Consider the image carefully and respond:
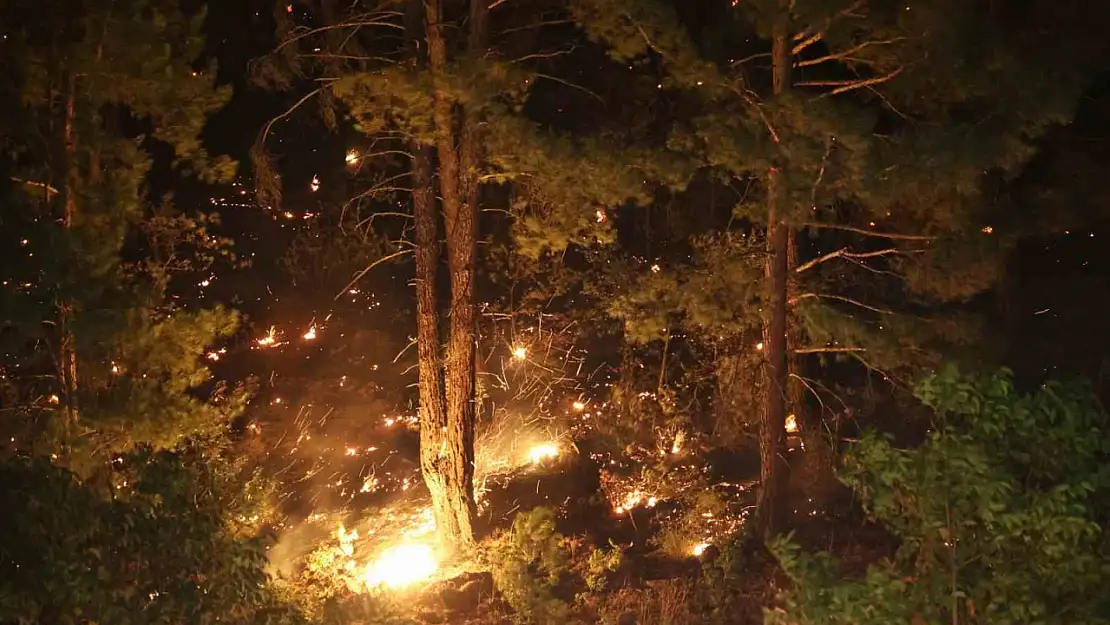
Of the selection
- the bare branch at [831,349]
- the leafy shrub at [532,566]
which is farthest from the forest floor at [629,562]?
the bare branch at [831,349]

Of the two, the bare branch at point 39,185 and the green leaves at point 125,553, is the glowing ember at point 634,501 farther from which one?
the bare branch at point 39,185

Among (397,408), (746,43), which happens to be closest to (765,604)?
(746,43)

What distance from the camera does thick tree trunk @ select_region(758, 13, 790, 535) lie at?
29.8ft

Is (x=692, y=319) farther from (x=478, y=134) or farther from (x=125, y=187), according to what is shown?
(x=125, y=187)

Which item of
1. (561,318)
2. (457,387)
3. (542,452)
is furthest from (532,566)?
A: (561,318)

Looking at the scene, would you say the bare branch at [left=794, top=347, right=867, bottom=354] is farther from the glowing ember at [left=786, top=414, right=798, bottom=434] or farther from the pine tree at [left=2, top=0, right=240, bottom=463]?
the pine tree at [left=2, top=0, right=240, bottom=463]

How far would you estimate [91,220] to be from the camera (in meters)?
7.11

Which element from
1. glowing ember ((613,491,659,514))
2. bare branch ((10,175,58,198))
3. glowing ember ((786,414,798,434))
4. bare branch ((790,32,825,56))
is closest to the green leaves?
bare branch ((10,175,58,198))

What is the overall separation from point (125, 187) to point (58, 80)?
84 cm

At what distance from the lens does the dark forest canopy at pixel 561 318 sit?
5.08 meters

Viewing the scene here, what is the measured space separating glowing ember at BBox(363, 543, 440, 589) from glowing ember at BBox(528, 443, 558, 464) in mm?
2628

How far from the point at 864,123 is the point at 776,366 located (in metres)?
2.94

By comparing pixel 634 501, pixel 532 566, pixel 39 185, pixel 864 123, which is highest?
pixel 39 185

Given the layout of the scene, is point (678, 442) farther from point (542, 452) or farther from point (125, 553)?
point (125, 553)
